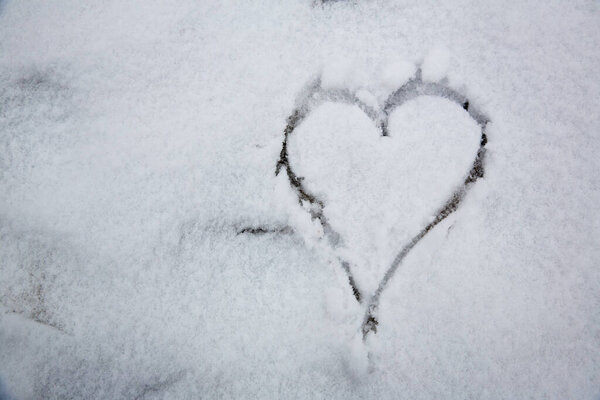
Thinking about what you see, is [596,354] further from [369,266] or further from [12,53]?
[12,53]

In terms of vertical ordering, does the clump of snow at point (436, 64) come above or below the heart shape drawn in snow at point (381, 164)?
above

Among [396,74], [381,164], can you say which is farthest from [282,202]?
[396,74]

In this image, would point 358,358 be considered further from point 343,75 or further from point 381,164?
point 343,75

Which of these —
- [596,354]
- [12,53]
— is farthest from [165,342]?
[596,354]

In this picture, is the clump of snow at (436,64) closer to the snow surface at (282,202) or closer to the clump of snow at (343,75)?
the snow surface at (282,202)

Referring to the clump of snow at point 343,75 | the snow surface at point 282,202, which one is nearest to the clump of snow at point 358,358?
the snow surface at point 282,202

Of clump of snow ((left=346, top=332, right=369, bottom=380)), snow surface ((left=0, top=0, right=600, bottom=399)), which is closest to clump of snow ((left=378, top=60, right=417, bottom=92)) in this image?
snow surface ((left=0, top=0, right=600, bottom=399))
